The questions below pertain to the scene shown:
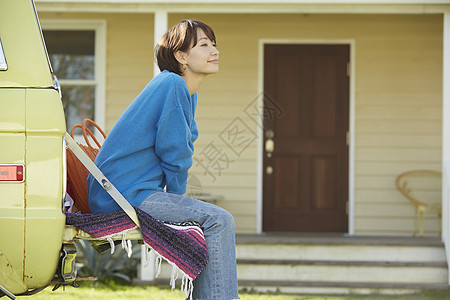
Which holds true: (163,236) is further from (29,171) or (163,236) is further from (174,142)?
A: (29,171)

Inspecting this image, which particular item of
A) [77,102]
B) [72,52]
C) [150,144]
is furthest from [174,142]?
[72,52]

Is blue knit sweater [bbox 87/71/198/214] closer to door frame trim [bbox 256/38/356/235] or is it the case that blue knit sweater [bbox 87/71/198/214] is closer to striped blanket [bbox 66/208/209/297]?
striped blanket [bbox 66/208/209/297]

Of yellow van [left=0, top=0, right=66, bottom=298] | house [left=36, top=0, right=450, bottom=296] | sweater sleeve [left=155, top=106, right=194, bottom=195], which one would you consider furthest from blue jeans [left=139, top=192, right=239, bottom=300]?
house [left=36, top=0, right=450, bottom=296]

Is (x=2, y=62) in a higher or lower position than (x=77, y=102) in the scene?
lower

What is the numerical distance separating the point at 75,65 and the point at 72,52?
17 cm

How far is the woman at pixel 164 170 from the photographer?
3.03 metres

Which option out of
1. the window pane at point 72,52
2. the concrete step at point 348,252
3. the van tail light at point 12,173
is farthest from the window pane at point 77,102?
the van tail light at point 12,173

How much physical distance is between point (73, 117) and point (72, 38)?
965 millimetres

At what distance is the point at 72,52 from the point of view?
27.6 ft

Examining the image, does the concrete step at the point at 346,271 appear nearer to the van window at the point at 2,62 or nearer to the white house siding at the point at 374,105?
the white house siding at the point at 374,105

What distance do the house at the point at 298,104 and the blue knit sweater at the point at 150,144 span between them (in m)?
5.20

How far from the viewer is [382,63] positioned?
327 inches

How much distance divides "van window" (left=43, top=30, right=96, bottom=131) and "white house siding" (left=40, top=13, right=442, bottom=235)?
0.23 metres

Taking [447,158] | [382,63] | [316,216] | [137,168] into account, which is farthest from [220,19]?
[137,168]
